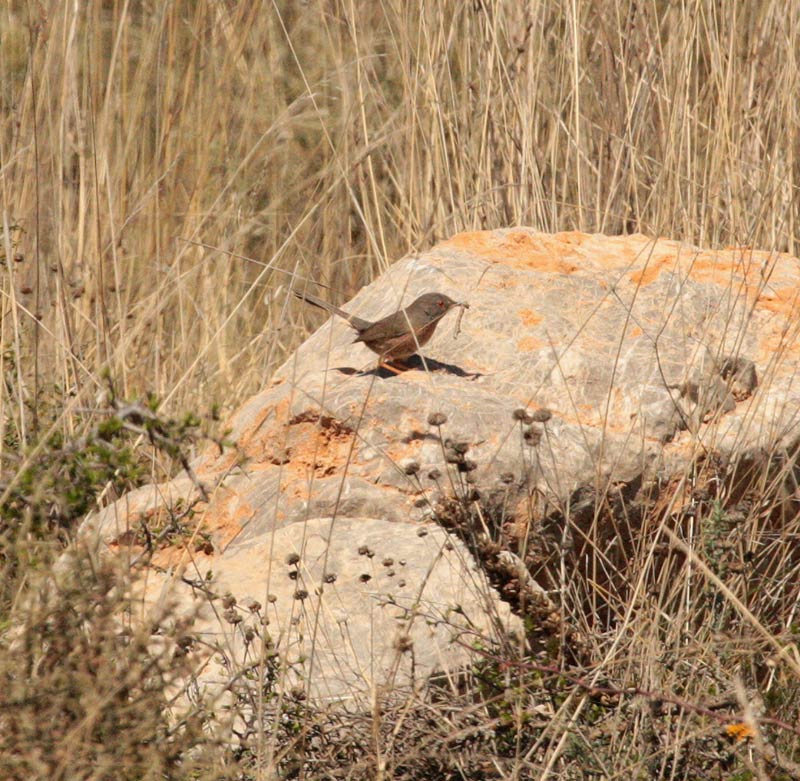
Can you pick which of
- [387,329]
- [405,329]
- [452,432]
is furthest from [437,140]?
[452,432]

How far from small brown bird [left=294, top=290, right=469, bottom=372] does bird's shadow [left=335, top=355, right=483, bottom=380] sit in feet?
0.11

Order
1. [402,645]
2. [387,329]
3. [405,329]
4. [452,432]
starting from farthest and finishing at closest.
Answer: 1. [387,329]
2. [405,329]
3. [452,432]
4. [402,645]

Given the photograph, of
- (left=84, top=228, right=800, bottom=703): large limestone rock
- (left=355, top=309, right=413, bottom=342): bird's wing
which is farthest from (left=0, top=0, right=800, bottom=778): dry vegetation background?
(left=355, top=309, right=413, bottom=342): bird's wing

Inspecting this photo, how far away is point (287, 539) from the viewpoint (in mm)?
3066

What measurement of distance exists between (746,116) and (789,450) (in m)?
2.07

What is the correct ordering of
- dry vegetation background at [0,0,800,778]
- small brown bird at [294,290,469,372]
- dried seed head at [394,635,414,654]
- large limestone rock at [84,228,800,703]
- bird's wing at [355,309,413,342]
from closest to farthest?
1. dried seed head at [394,635,414,654]
2. large limestone rock at [84,228,800,703]
3. bird's wing at [355,309,413,342]
4. small brown bird at [294,290,469,372]
5. dry vegetation background at [0,0,800,778]

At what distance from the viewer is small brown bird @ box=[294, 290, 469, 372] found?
3.65 metres

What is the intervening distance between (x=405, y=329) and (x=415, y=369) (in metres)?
0.22

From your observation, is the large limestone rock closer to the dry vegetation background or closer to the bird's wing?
the bird's wing

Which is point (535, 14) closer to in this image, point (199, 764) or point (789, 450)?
point (789, 450)

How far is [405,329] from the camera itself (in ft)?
11.9

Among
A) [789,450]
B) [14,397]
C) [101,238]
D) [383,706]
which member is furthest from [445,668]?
[101,238]

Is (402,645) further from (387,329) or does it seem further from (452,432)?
(387,329)

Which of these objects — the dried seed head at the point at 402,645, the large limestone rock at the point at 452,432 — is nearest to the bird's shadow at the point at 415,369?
the large limestone rock at the point at 452,432
